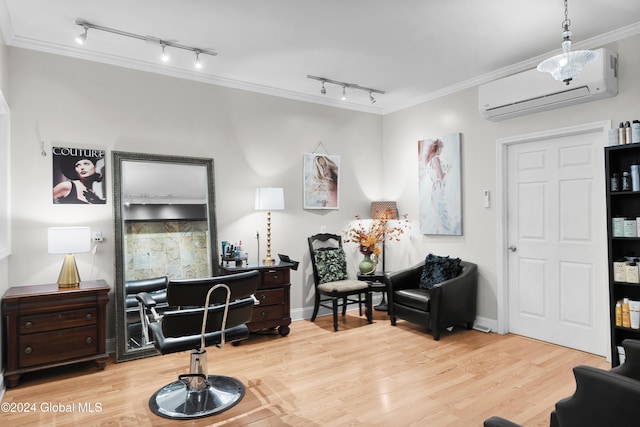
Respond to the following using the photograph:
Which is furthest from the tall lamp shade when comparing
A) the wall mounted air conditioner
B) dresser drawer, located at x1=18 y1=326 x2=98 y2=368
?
the wall mounted air conditioner

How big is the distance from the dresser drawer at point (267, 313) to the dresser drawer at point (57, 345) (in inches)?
57.0

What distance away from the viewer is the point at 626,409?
1225 millimetres

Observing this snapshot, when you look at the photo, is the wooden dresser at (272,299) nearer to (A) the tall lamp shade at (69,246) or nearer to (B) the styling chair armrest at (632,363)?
(A) the tall lamp shade at (69,246)

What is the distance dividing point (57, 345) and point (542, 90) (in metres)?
4.71

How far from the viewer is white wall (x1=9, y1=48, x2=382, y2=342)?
3.39 metres

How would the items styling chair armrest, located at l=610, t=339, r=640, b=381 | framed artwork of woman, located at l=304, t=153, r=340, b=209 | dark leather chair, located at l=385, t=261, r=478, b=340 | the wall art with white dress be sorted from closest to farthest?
styling chair armrest, located at l=610, t=339, r=640, b=381 < dark leather chair, located at l=385, t=261, r=478, b=340 < the wall art with white dress < framed artwork of woman, located at l=304, t=153, r=340, b=209

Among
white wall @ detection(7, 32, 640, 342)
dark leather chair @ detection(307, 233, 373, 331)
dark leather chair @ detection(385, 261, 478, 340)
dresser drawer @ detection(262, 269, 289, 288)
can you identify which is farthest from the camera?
dark leather chair @ detection(307, 233, 373, 331)

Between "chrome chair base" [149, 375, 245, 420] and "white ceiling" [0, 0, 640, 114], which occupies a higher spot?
"white ceiling" [0, 0, 640, 114]

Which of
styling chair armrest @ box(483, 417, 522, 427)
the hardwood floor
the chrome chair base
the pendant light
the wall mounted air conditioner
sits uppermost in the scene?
the wall mounted air conditioner

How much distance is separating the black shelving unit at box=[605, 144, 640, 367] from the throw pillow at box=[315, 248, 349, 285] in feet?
9.11

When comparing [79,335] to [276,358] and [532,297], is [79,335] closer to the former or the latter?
[276,358]

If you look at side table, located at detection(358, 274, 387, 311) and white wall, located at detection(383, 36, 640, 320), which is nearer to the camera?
white wall, located at detection(383, 36, 640, 320)

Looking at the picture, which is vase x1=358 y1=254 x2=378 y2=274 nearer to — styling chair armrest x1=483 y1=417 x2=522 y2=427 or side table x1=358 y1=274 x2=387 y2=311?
side table x1=358 y1=274 x2=387 y2=311

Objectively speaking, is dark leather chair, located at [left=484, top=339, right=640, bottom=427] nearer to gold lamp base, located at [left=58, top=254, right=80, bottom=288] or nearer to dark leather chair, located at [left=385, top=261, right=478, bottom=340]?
dark leather chair, located at [left=385, top=261, right=478, bottom=340]
